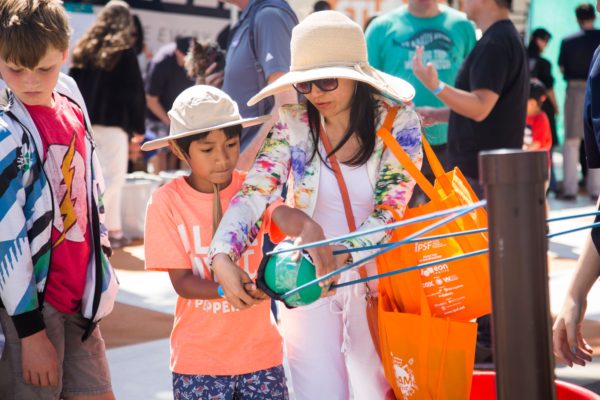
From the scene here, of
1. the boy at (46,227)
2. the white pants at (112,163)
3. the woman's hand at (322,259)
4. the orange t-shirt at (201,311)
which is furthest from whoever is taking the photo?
the white pants at (112,163)

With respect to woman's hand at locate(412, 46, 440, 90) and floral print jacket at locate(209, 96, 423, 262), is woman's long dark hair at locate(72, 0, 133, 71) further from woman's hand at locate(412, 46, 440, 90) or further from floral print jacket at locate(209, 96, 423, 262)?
floral print jacket at locate(209, 96, 423, 262)

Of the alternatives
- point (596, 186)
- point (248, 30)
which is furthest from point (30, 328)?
point (596, 186)

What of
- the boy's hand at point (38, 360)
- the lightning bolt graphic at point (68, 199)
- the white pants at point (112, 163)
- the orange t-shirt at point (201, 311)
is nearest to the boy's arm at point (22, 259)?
the boy's hand at point (38, 360)

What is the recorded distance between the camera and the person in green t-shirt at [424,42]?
19.5ft

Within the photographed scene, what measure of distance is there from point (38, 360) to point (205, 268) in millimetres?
590

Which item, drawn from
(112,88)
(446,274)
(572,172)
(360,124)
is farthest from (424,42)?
(572,172)

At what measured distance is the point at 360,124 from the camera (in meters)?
3.13

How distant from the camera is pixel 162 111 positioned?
35.3 feet

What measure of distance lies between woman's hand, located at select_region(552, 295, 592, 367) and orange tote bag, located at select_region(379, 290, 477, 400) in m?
0.25

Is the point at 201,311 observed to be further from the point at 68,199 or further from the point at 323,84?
the point at 323,84

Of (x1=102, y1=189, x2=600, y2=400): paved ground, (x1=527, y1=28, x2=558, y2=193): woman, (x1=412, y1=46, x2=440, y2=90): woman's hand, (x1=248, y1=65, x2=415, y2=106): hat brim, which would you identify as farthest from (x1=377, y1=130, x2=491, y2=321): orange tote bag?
(x1=527, y1=28, x2=558, y2=193): woman

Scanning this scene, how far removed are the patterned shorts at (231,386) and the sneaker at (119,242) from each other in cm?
579

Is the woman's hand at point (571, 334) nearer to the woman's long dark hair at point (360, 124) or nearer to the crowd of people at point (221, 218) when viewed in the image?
the crowd of people at point (221, 218)

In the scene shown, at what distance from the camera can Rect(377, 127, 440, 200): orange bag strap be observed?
293cm
